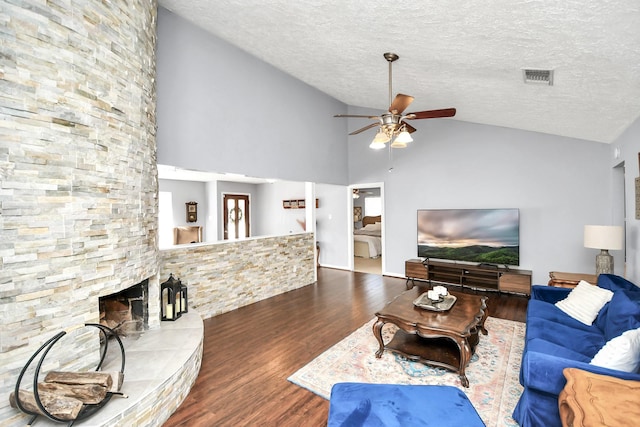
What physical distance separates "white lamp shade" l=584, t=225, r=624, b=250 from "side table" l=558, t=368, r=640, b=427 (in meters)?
2.94

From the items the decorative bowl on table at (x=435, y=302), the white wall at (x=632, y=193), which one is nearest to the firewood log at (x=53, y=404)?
the decorative bowl on table at (x=435, y=302)

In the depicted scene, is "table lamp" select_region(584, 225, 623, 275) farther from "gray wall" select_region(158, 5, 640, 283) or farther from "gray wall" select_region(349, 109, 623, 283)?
"gray wall" select_region(349, 109, 623, 283)

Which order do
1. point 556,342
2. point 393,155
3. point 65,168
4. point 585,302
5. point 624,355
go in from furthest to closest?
point 393,155 < point 585,302 < point 556,342 < point 65,168 < point 624,355

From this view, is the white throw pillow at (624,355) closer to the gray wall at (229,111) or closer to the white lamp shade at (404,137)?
the white lamp shade at (404,137)

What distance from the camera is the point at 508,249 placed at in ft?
17.2

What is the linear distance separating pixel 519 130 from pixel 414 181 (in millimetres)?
1917

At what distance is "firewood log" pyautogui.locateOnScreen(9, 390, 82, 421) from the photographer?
1.70 meters

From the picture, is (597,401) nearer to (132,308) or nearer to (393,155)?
(132,308)

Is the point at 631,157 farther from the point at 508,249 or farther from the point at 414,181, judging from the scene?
the point at 414,181

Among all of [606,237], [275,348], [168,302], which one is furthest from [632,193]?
[168,302]

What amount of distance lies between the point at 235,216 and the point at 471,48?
654 centimetres

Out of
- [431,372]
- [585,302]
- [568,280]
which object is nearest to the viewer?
[431,372]

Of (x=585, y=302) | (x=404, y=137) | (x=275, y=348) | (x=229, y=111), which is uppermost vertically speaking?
(x=229, y=111)

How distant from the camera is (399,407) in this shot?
1.74m
